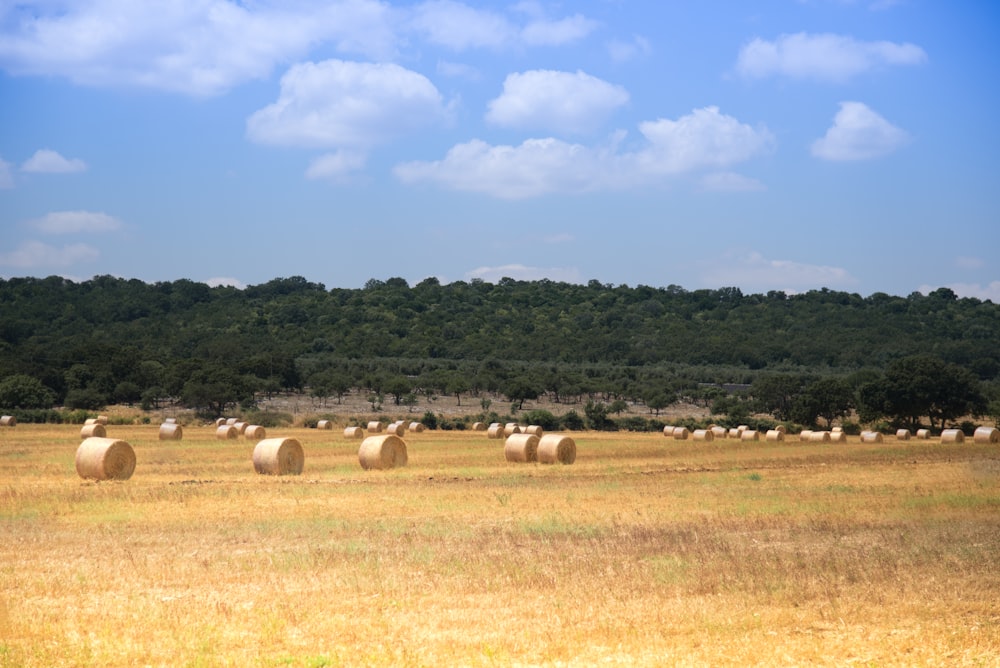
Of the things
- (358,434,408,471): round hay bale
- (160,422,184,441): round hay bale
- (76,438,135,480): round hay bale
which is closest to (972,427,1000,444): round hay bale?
(358,434,408,471): round hay bale

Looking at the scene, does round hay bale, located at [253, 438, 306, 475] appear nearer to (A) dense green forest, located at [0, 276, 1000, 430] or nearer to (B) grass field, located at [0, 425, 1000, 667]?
(B) grass field, located at [0, 425, 1000, 667]

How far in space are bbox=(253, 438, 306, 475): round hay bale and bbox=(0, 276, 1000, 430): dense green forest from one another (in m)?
46.1

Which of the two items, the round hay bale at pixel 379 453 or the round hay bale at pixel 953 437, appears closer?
the round hay bale at pixel 379 453

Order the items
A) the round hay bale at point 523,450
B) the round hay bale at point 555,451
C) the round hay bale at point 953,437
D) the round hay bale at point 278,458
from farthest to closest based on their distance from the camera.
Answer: the round hay bale at point 953,437 → the round hay bale at point 523,450 → the round hay bale at point 555,451 → the round hay bale at point 278,458

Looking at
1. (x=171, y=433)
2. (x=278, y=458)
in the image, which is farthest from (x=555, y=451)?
(x=171, y=433)

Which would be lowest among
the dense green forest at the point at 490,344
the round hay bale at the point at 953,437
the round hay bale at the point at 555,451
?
the round hay bale at the point at 953,437

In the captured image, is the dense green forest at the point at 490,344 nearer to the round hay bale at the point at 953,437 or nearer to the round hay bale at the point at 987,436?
the round hay bale at the point at 953,437

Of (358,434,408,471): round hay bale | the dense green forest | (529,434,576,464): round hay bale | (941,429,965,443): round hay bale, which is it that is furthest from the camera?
the dense green forest

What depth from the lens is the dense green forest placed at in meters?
79.4

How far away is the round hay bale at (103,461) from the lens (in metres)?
27.2

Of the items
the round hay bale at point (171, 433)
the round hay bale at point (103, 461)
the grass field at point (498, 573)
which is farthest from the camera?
the round hay bale at point (171, 433)

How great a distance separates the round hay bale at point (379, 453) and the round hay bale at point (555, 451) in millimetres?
4967

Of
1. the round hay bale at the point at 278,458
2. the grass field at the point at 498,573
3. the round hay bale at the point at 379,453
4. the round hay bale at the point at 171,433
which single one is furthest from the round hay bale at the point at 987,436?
the round hay bale at the point at 171,433

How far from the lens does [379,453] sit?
31672mm
